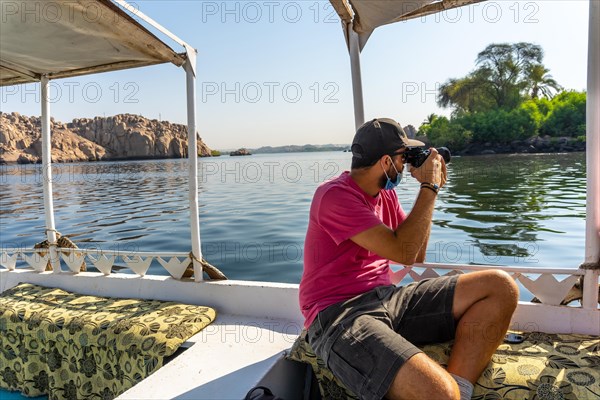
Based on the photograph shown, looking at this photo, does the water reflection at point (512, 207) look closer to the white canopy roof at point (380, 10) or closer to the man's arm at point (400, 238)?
the white canopy roof at point (380, 10)

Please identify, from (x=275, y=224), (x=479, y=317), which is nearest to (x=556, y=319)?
(x=479, y=317)

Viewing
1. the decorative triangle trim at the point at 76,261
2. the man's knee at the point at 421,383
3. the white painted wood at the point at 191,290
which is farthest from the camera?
the decorative triangle trim at the point at 76,261

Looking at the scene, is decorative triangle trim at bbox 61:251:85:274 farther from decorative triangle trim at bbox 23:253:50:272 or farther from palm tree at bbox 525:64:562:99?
palm tree at bbox 525:64:562:99

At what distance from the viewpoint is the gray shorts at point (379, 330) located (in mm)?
1298

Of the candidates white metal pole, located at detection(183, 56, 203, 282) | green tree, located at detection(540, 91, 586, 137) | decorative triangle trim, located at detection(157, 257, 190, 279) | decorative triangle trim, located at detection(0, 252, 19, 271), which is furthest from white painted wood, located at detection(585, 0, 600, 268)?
green tree, located at detection(540, 91, 586, 137)

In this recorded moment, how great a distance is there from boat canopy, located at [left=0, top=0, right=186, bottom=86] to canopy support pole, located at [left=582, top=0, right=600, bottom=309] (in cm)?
221

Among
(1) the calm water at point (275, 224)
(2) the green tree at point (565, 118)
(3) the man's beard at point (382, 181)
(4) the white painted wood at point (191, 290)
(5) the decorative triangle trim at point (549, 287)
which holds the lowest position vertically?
(1) the calm water at point (275, 224)

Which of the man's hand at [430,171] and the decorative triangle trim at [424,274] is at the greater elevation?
the man's hand at [430,171]

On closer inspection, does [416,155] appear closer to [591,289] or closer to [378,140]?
[378,140]

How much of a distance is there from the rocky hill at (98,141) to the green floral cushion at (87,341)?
45829 mm

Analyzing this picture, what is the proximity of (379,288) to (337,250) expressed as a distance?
23cm

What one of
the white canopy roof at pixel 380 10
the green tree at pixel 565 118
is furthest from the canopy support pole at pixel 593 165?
the green tree at pixel 565 118

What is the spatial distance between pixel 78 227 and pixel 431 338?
1115cm

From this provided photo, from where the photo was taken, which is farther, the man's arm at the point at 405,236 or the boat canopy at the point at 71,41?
the boat canopy at the point at 71,41
